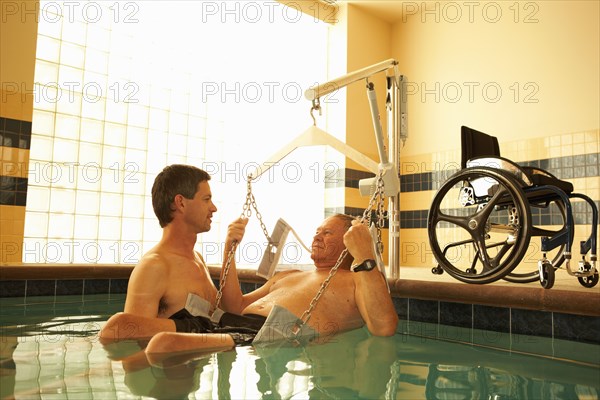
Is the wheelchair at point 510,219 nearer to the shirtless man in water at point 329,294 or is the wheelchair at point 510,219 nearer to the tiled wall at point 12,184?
the shirtless man in water at point 329,294

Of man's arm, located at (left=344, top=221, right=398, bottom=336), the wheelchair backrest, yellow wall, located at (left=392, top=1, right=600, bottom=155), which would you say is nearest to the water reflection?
man's arm, located at (left=344, top=221, right=398, bottom=336)

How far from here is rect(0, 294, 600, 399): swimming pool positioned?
1705 mm

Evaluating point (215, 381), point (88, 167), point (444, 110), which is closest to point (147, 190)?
point (88, 167)

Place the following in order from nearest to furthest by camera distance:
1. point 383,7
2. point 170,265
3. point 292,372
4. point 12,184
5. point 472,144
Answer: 1. point 292,372
2. point 170,265
3. point 472,144
4. point 12,184
5. point 383,7

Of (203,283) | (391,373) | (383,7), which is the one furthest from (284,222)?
(383,7)

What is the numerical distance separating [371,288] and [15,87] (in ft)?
13.1

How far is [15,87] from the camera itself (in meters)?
4.86

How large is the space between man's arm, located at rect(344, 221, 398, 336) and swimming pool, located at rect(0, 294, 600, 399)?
0.12m

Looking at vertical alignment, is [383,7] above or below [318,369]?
above

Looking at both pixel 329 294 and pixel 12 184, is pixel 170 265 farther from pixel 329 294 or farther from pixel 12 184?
pixel 12 184

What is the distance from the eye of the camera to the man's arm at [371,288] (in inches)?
98.3

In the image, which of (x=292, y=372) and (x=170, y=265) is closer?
(x=292, y=372)

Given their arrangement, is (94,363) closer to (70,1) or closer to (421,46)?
(70,1)

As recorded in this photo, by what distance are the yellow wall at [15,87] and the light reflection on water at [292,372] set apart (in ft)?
A: 7.95
